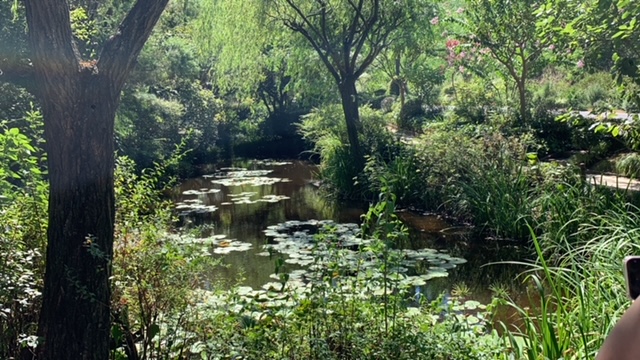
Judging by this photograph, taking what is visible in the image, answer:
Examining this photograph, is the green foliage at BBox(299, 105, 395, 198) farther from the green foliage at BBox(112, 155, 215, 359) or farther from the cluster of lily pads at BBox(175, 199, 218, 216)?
the green foliage at BBox(112, 155, 215, 359)

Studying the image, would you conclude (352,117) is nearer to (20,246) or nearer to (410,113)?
(410,113)

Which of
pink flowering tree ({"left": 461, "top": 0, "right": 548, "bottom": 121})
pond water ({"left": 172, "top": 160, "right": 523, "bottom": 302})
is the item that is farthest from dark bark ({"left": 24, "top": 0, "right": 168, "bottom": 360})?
pink flowering tree ({"left": 461, "top": 0, "right": 548, "bottom": 121})

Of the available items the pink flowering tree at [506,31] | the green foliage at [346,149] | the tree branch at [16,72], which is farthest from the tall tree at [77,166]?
the pink flowering tree at [506,31]

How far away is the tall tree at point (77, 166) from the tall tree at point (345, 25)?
9567mm

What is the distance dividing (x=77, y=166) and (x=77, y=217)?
0.25 meters

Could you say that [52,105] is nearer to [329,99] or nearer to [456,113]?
[456,113]

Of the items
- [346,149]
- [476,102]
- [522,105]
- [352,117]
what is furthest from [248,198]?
[476,102]

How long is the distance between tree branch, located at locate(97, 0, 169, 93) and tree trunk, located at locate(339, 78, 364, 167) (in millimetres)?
9328

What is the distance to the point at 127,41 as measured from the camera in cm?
276

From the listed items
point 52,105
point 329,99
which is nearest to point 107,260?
point 52,105

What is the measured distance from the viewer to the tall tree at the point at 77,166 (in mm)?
2611

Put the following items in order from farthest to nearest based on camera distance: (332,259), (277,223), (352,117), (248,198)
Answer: (352,117), (248,198), (277,223), (332,259)

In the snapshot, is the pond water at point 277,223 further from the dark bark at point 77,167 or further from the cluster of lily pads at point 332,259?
the dark bark at point 77,167

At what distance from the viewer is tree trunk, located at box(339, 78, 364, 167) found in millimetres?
12109
